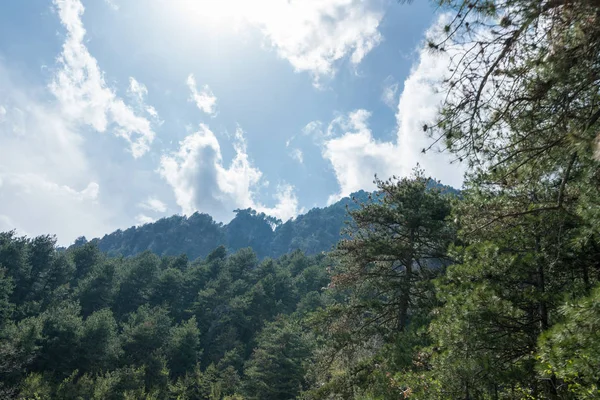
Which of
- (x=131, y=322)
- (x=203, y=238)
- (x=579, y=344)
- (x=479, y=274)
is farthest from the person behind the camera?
(x=203, y=238)

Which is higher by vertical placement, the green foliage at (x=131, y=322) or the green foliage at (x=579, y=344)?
the green foliage at (x=131, y=322)

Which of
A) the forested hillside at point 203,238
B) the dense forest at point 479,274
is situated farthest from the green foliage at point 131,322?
the forested hillside at point 203,238

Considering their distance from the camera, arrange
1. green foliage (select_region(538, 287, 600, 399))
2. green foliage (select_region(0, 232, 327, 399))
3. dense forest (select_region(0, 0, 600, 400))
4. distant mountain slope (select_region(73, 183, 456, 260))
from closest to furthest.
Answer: green foliage (select_region(538, 287, 600, 399)), dense forest (select_region(0, 0, 600, 400)), green foliage (select_region(0, 232, 327, 399)), distant mountain slope (select_region(73, 183, 456, 260))

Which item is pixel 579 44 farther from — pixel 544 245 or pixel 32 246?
pixel 32 246

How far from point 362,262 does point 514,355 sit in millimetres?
6685

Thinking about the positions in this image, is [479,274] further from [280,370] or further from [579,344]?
[280,370]

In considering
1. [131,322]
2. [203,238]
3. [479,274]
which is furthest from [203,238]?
[479,274]

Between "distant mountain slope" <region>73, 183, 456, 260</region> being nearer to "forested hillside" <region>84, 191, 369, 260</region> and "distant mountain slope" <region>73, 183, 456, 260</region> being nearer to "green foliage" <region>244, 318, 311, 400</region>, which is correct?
"forested hillside" <region>84, 191, 369, 260</region>

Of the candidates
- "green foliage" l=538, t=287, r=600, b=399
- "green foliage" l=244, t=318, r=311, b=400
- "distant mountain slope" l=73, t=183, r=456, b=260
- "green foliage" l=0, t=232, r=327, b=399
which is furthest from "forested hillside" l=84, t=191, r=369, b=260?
"green foliage" l=538, t=287, r=600, b=399

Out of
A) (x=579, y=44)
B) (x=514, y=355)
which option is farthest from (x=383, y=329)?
(x=579, y=44)

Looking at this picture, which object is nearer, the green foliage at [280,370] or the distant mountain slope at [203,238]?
the green foliage at [280,370]

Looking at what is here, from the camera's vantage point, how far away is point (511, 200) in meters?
6.10

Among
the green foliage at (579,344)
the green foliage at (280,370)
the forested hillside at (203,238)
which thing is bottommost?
the green foliage at (579,344)

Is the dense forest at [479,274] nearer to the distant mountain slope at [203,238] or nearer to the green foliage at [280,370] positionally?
the green foliage at [280,370]
